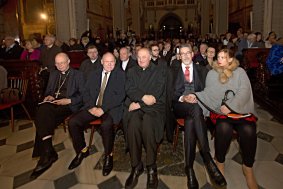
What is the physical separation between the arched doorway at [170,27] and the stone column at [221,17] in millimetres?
15582

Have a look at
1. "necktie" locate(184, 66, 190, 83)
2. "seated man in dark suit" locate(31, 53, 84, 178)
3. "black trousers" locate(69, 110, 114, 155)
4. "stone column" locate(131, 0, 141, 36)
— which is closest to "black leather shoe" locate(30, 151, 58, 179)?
"seated man in dark suit" locate(31, 53, 84, 178)

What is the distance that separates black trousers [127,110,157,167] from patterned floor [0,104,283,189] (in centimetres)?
27

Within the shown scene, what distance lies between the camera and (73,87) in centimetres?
389

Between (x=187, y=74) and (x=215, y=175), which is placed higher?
(x=187, y=74)

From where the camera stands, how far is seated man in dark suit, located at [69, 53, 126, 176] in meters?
3.39

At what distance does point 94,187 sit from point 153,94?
1.34m

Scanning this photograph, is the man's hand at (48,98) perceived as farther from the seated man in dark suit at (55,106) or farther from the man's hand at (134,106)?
the man's hand at (134,106)

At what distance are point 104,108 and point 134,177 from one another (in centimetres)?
102

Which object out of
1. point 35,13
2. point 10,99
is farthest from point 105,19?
point 10,99

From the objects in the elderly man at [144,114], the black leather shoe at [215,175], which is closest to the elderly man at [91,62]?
the elderly man at [144,114]

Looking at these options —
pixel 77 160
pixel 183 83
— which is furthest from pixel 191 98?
pixel 77 160

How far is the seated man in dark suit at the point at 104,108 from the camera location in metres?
3.39

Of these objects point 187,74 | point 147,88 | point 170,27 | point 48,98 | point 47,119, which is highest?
point 170,27

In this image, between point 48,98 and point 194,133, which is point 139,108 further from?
point 48,98
